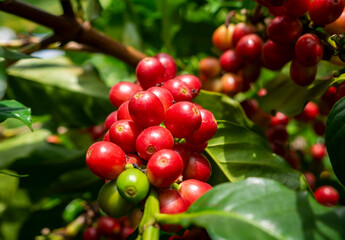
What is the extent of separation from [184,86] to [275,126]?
1.94ft

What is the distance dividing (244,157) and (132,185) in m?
0.38

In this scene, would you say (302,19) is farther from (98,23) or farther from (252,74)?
(98,23)

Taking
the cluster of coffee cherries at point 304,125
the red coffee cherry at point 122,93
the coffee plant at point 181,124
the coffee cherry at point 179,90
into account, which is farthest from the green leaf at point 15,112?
the cluster of coffee cherries at point 304,125

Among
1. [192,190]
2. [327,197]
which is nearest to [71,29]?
[192,190]

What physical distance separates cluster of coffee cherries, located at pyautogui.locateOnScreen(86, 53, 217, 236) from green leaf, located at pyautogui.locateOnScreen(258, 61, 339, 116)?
35 centimetres

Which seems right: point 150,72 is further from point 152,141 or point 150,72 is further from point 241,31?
point 241,31

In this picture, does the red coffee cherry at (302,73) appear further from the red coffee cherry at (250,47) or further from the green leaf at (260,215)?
the green leaf at (260,215)

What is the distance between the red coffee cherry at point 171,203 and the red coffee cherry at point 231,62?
58cm

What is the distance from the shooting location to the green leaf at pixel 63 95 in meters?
1.32

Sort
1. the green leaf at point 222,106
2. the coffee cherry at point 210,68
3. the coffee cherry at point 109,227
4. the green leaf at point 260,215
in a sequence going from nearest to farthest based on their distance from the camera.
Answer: the green leaf at point 260,215, the green leaf at point 222,106, the coffee cherry at point 210,68, the coffee cherry at point 109,227

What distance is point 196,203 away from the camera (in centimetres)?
60

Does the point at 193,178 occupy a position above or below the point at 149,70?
below

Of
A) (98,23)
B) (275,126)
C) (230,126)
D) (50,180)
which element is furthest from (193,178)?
(98,23)

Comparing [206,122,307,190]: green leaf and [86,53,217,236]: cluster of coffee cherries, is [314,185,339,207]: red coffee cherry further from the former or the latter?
[86,53,217,236]: cluster of coffee cherries
